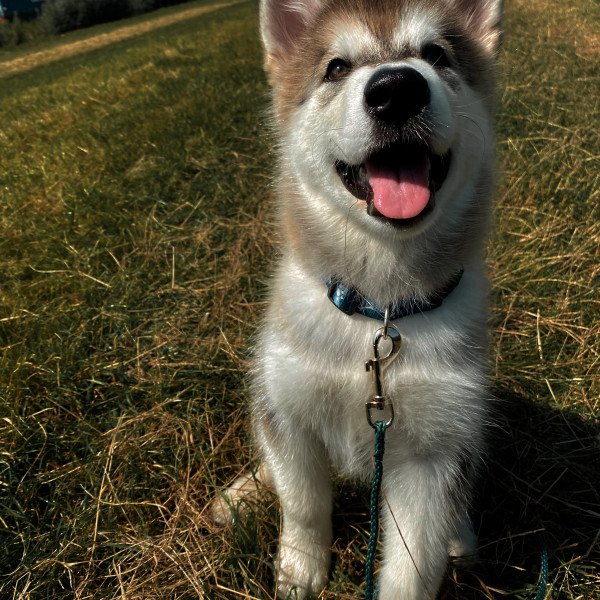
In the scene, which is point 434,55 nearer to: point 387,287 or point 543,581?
point 387,287

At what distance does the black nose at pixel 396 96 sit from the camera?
168 centimetres

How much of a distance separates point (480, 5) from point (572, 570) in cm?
210

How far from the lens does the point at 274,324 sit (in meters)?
Answer: 2.16

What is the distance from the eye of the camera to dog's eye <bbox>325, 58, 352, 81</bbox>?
203cm

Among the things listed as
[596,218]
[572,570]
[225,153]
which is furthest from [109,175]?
[572,570]

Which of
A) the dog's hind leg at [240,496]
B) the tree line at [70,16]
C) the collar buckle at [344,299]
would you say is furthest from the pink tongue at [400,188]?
the tree line at [70,16]

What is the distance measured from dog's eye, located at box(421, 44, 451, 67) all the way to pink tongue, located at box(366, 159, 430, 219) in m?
0.40

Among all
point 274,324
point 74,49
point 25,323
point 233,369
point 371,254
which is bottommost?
point 74,49

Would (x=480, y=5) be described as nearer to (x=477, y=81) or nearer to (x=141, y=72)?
(x=477, y=81)

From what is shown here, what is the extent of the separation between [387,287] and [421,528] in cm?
76

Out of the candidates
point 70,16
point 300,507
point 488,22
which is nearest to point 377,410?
point 300,507

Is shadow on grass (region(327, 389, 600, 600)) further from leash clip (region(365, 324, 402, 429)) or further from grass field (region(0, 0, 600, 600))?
leash clip (region(365, 324, 402, 429))

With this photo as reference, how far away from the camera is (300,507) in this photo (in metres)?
2.10

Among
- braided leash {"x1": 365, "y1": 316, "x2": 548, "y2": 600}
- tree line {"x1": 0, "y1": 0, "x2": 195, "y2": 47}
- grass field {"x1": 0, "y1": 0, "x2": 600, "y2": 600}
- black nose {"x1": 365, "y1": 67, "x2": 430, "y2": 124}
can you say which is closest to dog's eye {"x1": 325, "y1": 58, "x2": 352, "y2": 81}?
black nose {"x1": 365, "y1": 67, "x2": 430, "y2": 124}
